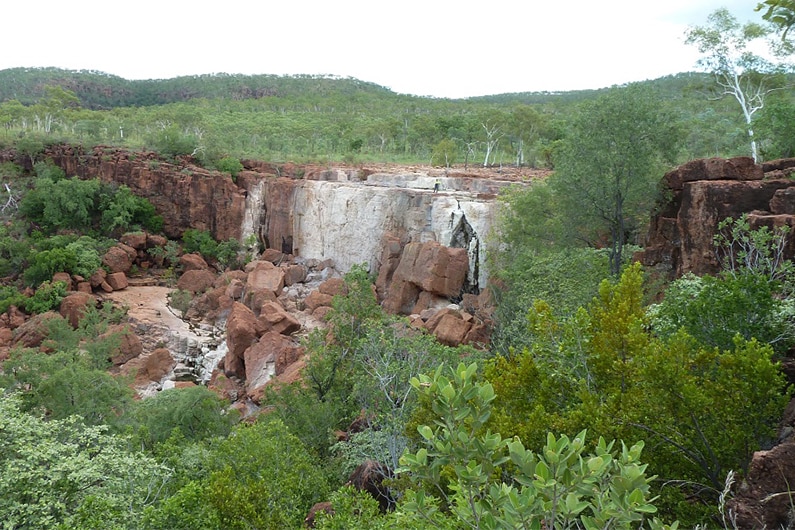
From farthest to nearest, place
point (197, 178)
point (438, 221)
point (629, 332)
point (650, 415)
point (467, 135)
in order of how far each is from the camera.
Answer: point (467, 135) < point (197, 178) < point (438, 221) < point (629, 332) < point (650, 415)

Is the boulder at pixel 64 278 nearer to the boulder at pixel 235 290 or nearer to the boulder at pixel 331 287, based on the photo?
the boulder at pixel 235 290

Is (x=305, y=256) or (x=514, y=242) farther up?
(x=514, y=242)

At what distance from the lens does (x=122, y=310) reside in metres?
24.4

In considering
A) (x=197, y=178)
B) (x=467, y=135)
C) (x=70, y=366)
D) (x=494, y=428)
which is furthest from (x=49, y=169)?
(x=494, y=428)

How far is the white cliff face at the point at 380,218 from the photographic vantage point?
2270 cm

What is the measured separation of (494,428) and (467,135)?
135 feet

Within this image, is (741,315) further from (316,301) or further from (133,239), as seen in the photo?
(133,239)

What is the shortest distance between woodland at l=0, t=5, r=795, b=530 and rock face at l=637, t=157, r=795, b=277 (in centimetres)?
66

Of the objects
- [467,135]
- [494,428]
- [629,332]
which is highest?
[467,135]

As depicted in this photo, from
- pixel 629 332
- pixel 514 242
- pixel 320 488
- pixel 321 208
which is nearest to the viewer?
pixel 629 332

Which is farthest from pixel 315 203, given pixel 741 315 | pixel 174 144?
pixel 741 315

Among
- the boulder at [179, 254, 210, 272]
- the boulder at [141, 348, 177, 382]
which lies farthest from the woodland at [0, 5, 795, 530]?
the boulder at [179, 254, 210, 272]

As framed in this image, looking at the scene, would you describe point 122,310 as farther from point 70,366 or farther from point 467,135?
point 467,135

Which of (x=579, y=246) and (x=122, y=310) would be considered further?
Result: (x=122, y=310)
